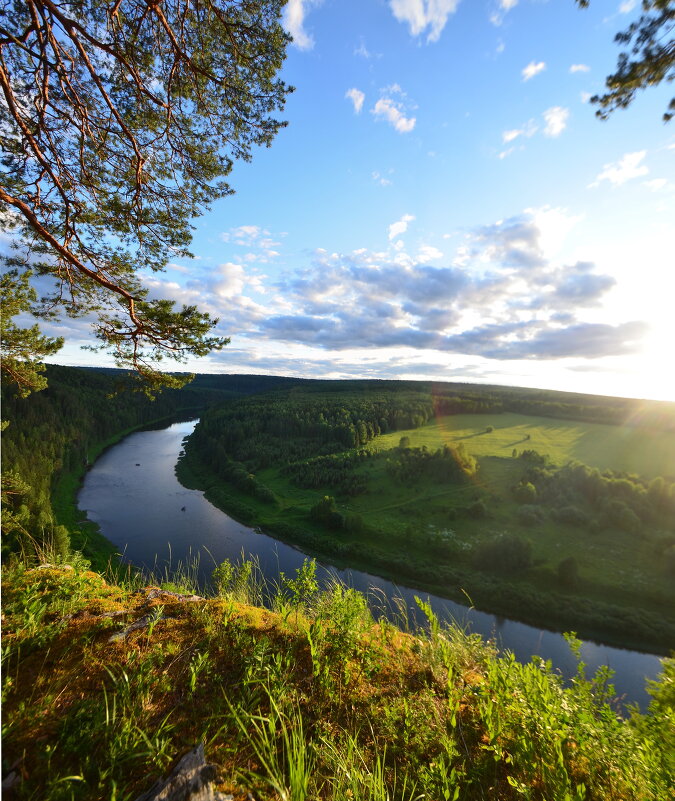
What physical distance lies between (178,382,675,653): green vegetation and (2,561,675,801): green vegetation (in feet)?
134

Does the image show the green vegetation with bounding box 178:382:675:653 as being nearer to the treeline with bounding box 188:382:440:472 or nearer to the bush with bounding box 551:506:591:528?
the bush with bounding box 551:506:591:528

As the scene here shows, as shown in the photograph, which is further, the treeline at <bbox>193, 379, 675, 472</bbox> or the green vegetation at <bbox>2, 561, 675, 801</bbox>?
the treeline at <bbox>193, 379, 675, 472</bbox>

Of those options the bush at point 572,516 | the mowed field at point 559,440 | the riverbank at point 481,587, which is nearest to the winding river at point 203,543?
the riverbank at point 481,587

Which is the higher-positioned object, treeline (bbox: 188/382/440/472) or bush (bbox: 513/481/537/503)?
treeline (bbox: 188/382/440/472)

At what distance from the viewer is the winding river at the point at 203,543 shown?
31.0 metres

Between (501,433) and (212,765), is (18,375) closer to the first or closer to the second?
(212,765)

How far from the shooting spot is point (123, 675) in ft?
8.36

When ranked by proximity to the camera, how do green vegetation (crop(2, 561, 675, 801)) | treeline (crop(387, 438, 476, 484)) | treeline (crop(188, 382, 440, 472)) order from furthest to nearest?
treeline (crop(188, 382, 440, 472))
treeline (crop(387, 438, 476, 484))
green vegetation (crop(2, 561, 675, 801))

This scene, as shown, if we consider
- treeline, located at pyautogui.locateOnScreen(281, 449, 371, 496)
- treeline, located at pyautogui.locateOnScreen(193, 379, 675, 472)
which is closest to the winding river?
treeline, located at pyautogui.locateOnScreen(193, 379, 675, 472)

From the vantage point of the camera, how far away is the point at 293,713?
262 centimetres

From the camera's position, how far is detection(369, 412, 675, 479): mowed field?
72.1 metres

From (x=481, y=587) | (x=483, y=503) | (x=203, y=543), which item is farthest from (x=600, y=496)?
(x=203, y=543)

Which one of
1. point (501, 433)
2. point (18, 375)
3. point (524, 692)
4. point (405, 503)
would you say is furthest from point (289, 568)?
point (501, 433)

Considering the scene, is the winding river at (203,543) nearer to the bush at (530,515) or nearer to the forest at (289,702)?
the forest at (289,702)
